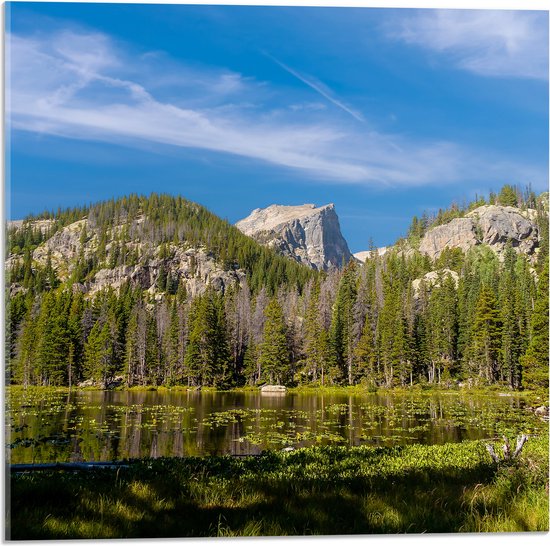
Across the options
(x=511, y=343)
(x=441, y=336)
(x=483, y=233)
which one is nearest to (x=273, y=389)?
(x=441, y=336)

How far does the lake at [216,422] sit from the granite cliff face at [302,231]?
673 centimetres

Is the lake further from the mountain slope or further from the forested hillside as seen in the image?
the mountain slope

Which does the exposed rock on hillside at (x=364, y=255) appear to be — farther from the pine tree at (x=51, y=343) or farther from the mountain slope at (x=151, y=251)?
the pine tree at (x=51, y=343)

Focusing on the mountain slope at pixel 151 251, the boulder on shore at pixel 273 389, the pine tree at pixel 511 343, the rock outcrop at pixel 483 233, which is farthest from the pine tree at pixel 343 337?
the rock outcrop at pixel 483 233

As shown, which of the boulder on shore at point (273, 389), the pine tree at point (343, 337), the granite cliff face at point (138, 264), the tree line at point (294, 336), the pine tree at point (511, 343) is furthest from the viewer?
the pine tree at point (511, 343)

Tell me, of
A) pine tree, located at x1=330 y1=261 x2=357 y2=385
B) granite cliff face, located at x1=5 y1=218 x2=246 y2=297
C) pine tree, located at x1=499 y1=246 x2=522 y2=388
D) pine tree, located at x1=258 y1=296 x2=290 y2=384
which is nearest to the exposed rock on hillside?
pine tree, located at x1=330 y1=261 x2=357 y2=385

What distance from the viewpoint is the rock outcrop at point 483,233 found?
6869 centimetres

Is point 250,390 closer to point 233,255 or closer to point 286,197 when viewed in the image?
point 286,197

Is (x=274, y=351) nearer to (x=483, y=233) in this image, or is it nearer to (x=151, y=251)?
(x=151, y=251)

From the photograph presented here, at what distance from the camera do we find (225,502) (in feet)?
18.5

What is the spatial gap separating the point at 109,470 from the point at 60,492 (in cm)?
212

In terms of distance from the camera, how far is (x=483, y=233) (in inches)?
3125

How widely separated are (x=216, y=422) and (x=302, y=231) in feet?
47.9

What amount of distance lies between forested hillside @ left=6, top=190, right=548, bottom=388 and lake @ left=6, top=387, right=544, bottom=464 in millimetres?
1019
